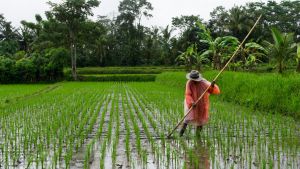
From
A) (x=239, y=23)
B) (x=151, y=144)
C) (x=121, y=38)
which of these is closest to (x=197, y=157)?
(x=151, y=144)

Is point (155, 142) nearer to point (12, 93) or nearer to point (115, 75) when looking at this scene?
point (12, 93)

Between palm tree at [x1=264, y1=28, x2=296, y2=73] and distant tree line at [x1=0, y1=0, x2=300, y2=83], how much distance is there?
4.15 metres

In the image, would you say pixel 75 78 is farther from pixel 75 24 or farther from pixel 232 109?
pixel 232 109

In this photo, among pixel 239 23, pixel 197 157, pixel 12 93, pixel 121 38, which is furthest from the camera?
pixel 121 38

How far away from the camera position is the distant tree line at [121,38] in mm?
33531

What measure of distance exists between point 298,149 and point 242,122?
284 cm

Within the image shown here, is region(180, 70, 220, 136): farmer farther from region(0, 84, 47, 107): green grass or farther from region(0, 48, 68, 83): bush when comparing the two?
region(0, 48, 68, 83): bush

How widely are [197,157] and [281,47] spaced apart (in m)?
12.3

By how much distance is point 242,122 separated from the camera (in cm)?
895

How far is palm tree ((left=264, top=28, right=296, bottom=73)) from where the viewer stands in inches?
650

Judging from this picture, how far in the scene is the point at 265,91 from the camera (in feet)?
36.0

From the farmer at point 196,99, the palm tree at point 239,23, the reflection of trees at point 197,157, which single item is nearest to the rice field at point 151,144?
the reflection of trees at point 197,157

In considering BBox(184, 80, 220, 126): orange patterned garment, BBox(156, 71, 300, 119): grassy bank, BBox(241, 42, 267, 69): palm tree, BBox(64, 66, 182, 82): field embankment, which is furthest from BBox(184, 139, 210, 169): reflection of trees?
BBox(64, 66, 182, 82): field embankment

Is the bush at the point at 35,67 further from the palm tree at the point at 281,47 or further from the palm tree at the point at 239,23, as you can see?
the palm tree at the point at 281,47
